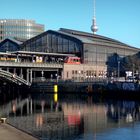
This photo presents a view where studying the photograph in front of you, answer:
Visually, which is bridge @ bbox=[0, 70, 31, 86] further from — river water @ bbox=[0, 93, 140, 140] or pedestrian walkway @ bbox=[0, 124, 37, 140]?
pedestrian walkway @ bbox=[0, 124, 37, 140]

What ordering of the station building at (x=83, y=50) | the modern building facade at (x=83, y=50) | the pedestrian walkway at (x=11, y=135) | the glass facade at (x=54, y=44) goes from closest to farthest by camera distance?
the pedestrian walkway at (x=11, y=135) < the station building at (x=83, y=50) < the modern building facade at (x=83, y=50) < the glass facade at (x=54, y=44)

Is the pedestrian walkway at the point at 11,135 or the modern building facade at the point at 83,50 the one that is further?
the modern building facade at the point at 83,50

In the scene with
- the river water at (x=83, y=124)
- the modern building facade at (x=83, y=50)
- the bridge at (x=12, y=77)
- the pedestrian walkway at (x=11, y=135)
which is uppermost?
the modern building facade at (x=83, y=50)

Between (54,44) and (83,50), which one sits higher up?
(54,44)

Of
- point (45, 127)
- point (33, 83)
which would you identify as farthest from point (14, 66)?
point (45, 127)

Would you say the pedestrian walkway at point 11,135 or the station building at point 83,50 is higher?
the station building at point 83,50

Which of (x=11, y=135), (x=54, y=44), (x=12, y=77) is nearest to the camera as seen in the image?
(x=11, y=135)

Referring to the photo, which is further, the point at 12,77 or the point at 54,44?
the point at 54,44

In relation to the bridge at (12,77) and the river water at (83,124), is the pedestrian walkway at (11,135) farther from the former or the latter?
the bridge at (12,77)

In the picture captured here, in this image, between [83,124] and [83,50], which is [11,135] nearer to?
[83,124]

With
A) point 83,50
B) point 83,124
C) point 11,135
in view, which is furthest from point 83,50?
Result: point 11,135

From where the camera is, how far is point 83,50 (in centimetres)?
14488

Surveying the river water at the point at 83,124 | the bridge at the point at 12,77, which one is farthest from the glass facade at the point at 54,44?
the river water at the point at 83,124

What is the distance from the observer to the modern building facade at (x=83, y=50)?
143 metres
